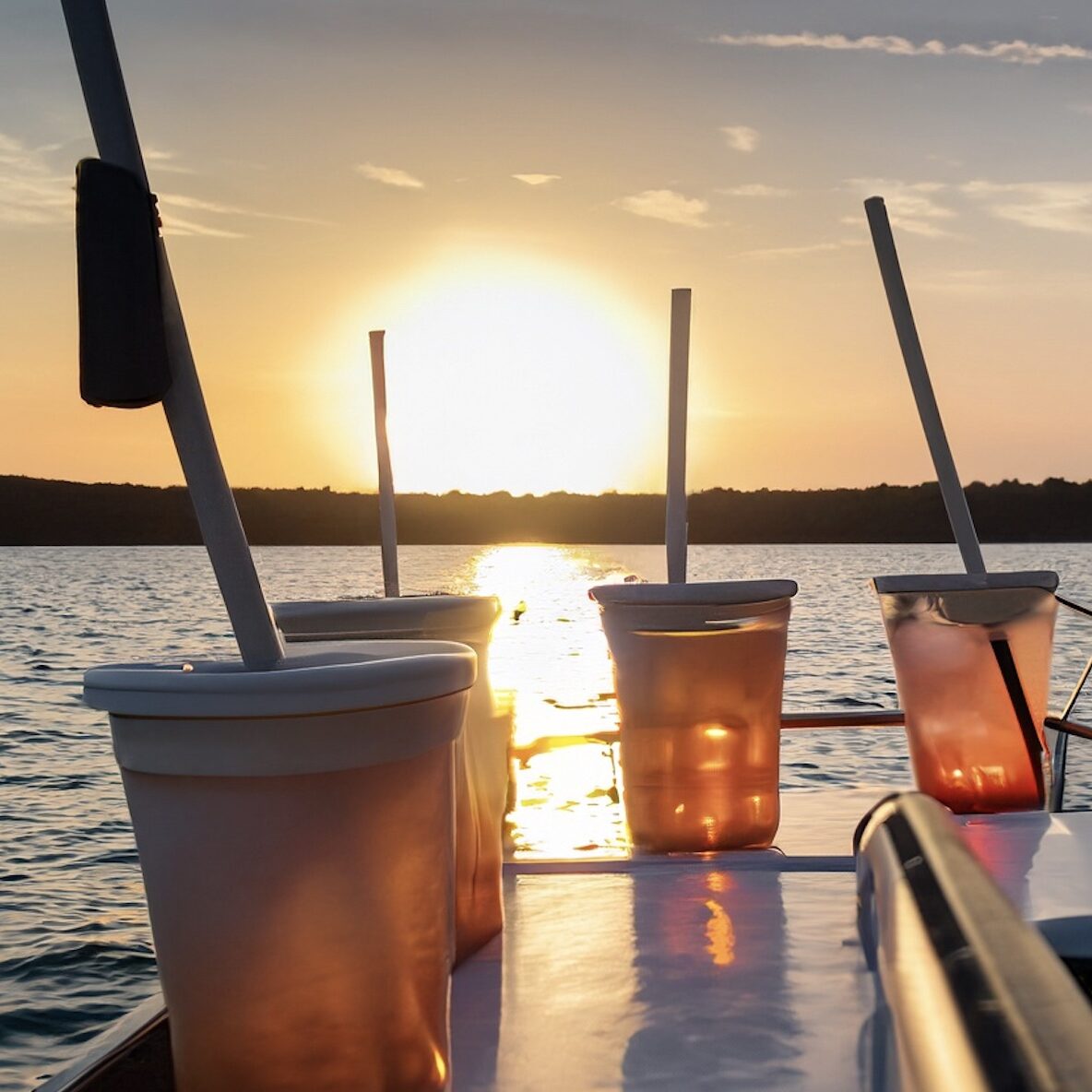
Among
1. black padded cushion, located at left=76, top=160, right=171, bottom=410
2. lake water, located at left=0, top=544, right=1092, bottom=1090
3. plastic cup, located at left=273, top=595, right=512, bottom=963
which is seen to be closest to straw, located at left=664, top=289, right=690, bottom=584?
lake water, located at left=0, top=544, right=1092, bottom=1090

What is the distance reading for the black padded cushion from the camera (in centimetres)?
118

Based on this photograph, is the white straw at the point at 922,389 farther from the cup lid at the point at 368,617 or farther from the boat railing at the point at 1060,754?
the cup lid at the point at 368,617

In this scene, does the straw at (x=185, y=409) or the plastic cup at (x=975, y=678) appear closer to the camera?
the straw at (x=185, y=409)

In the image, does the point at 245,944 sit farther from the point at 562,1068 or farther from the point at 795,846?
the point at 795,846

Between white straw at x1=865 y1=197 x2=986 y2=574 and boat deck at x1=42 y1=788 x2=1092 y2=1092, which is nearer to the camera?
boat deck at x1=42 y1=788 x2=1092 y2=1092

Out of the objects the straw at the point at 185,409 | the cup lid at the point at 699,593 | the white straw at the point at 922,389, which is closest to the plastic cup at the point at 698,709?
the cup lid at the point at 699,593

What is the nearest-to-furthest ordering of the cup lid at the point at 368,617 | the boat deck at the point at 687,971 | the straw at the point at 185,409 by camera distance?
the straw at the point at 185,409 → the boat deck at the point at 687,971 → the cup lid at the point at 368,617

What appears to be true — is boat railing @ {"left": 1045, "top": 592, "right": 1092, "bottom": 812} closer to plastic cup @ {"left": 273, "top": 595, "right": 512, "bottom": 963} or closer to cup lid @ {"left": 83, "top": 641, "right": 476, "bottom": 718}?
plastic cup @ {"left": 273, "top": 595, "right": 512, "bottom": 963}

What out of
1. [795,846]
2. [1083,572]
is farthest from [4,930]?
[1083,572]

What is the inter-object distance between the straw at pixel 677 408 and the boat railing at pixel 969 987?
8.64 feet

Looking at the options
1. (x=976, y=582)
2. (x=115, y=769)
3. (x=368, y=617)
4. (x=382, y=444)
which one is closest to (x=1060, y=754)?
(x=976, y=582)

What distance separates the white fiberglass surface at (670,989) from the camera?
157cm

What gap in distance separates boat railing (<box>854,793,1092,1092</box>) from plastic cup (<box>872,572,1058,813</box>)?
2481 mm

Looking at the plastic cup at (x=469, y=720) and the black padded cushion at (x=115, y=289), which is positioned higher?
the black padded cushion at (x=115, y=289)
